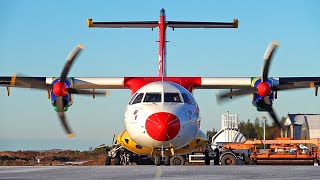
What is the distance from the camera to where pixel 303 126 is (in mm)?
72062

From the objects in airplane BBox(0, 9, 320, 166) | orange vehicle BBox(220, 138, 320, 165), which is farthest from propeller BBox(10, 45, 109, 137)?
orange vehicle BBox(220, 138, 320, 165)

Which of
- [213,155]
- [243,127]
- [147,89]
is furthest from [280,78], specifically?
[243,127]

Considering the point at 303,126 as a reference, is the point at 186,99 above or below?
below

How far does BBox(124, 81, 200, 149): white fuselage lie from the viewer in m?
20.2

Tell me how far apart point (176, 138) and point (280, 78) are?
9.56 meters

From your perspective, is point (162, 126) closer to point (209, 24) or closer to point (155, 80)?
point (155, 80)

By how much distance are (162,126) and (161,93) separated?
219cm

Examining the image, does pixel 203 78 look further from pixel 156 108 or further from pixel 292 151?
pixel 292 151

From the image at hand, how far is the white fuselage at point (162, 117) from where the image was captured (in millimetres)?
20172

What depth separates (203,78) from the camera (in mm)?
28016

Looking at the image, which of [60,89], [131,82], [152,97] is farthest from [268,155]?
[152,97]

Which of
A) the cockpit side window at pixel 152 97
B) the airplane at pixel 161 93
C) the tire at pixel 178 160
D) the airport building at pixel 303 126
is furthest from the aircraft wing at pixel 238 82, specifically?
the airport building at pixel 303 126

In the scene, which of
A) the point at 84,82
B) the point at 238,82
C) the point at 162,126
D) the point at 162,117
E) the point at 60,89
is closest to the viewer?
the point at 162,126

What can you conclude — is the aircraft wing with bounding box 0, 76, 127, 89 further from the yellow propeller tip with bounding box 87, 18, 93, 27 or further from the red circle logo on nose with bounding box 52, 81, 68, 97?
the yellow propeller tip with bounding box 87, 18, 93, 27
